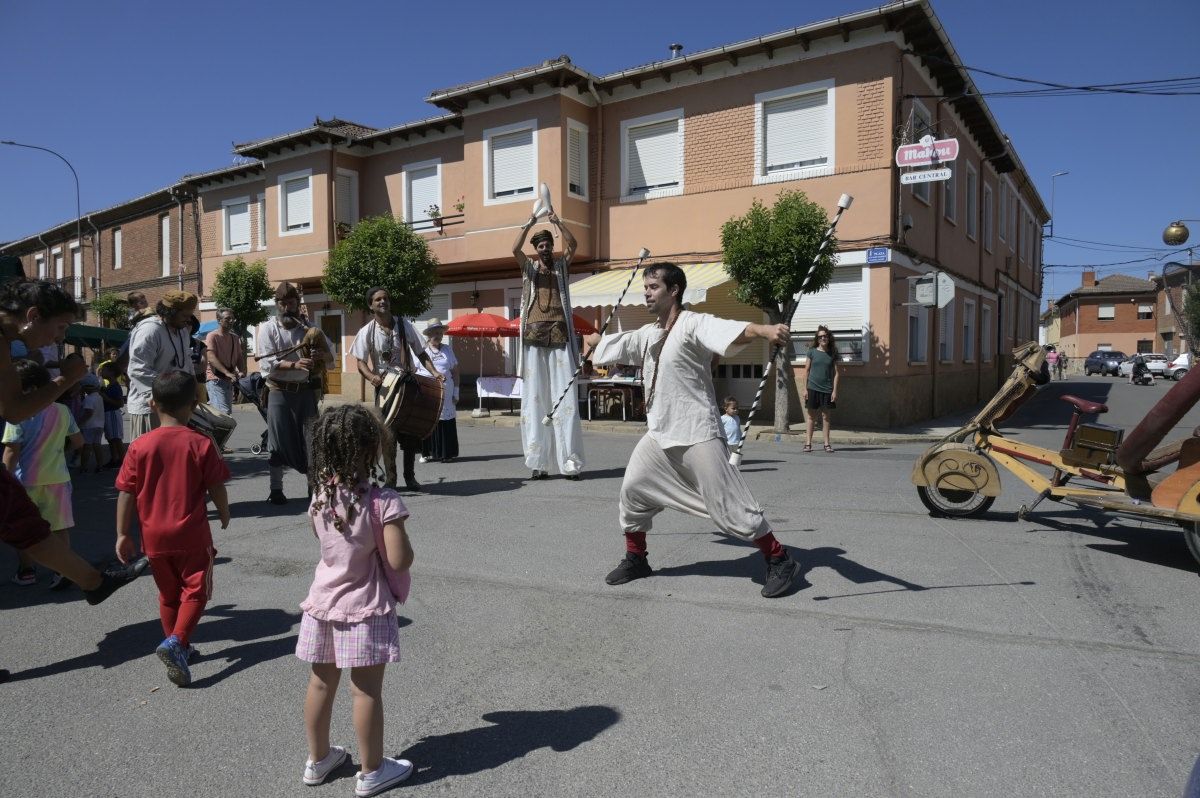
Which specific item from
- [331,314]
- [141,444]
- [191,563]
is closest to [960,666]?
[191,563]

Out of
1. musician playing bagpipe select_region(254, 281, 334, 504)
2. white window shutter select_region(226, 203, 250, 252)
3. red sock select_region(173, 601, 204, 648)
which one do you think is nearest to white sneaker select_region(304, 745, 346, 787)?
red sock select_region(173, 601, 204, 648)

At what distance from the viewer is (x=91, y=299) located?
115 ft

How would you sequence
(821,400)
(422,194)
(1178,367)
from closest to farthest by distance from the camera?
(821,400), (422,194), (1178,367)

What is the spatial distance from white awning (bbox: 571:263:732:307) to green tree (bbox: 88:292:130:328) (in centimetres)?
1990

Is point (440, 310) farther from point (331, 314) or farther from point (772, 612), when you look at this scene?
point (772, 612)

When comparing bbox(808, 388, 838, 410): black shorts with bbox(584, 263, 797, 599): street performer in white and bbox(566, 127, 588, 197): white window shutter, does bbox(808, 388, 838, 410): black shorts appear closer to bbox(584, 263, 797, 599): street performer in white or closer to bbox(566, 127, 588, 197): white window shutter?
bbox(584, 263, 797, 599): street performer in white

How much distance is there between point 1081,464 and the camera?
5.85 meters

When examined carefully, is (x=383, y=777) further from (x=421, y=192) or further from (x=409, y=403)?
(x=421, y=192)

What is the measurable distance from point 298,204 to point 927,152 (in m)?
16.9

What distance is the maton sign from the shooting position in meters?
13.6

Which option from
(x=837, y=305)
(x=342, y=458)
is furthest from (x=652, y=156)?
(x=342, y=458)

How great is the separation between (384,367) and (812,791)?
5797 mm

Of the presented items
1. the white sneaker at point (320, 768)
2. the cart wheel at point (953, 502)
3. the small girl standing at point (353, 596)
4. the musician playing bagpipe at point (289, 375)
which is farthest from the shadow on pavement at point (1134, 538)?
the musician playing bagpipe at point (289, 375)

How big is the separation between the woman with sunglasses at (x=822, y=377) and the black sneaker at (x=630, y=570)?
7.11 meters
